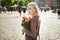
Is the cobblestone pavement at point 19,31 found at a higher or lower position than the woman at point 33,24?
lower

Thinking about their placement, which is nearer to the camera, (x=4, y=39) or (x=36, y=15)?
(x=36, y=15)

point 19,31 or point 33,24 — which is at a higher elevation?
point 33,24

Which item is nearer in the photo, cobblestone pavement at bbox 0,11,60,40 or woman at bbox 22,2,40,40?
woman at bbox 22,2,40,40

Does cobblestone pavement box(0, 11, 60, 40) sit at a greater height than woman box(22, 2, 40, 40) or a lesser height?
lesser

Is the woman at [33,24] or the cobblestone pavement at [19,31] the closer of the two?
the woman at [33,24]

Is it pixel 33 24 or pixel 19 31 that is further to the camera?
pixel 19 31

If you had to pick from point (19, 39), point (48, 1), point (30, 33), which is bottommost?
point (48, 1)

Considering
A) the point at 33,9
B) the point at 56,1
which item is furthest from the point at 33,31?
the point at 56,1

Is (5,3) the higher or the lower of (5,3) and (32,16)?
the lower

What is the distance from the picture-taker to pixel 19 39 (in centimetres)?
1282

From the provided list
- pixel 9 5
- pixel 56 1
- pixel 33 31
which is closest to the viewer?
pixel 33 31

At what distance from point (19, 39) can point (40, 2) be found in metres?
71.1

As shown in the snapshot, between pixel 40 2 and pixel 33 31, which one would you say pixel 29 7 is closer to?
pixel 33 31

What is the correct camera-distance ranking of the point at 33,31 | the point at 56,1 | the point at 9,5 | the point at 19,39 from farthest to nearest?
the point at 56,1, the point at 9,5, the point at 19,39, the point at 33,31
